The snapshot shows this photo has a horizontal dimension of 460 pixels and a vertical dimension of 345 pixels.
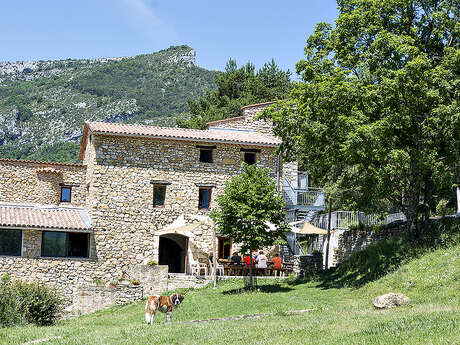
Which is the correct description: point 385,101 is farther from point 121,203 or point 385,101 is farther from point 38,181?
point 38,181

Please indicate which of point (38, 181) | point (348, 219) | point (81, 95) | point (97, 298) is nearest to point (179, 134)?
point (38, 181)

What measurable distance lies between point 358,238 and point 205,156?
29.4 ft

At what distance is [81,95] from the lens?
11488 cm

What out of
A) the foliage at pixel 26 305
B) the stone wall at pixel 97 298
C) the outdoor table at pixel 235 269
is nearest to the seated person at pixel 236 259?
the outdoor table at pixel 235 269

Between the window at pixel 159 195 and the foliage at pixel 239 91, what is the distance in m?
19.2

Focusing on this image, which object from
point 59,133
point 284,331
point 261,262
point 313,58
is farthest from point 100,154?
point 59,133

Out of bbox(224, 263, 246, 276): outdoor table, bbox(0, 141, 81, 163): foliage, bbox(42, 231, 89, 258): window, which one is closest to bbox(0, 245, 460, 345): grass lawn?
bbox(224, 263, 246, 276): outdoor table

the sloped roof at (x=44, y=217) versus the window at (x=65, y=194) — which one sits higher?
the window at (x=65, y=194)

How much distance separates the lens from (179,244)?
3231cm

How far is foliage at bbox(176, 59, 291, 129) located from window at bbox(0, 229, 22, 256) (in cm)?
2330

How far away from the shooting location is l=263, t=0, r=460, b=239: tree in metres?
20.6

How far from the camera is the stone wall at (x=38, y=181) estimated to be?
31.3m

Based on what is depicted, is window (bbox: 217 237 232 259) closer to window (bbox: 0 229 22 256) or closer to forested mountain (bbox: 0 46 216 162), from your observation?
window (bbox: 0 229 22 256)

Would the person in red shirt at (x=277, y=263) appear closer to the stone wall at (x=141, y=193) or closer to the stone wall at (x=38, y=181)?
the stone wall at (x=141, y=193)
